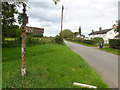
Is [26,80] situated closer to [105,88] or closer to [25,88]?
[25,88]

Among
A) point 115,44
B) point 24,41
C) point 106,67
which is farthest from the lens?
point 115,44

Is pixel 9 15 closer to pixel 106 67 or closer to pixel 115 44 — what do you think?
pixel 106 67

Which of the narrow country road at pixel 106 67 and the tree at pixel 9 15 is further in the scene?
the tree at pixel 9 15

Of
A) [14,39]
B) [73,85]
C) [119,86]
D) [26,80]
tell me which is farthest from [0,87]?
[14,39]

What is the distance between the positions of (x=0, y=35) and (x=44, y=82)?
6.19 meters

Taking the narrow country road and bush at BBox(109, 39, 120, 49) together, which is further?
bush at BBox(109, 39, 120, 49)

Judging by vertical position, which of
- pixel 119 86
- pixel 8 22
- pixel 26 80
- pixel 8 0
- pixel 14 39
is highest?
pixel 8 0

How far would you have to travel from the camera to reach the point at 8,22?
23.3 ft

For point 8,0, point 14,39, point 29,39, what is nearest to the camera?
point 8,0

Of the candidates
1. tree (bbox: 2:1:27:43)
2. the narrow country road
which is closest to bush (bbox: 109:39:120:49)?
the narrow country road

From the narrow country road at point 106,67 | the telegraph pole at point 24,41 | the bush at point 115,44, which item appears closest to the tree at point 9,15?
the telegraph pole at point 24,41

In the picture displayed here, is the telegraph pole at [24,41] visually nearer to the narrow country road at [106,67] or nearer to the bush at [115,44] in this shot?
the narrow country road at [106,67]

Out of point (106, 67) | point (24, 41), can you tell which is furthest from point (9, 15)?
point (106, 67)

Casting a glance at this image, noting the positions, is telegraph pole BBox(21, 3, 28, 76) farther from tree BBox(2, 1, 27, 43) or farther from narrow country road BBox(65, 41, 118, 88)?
narrow country road BBox(65, 41, 118, 88)
